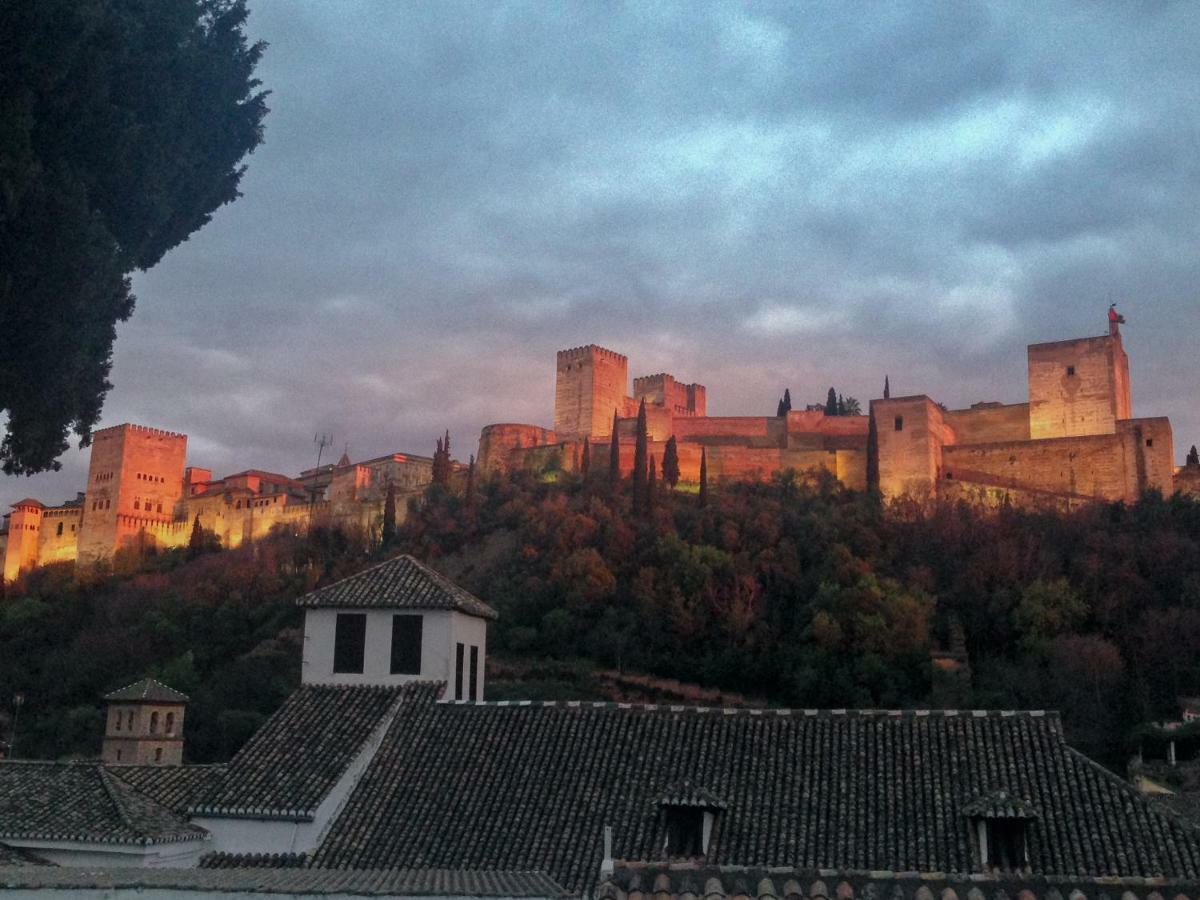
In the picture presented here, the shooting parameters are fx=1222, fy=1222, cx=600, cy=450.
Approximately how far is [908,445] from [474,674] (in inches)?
1737

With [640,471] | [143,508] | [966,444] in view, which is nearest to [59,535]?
[143,508]

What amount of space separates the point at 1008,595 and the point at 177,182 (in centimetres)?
Answer: 3726

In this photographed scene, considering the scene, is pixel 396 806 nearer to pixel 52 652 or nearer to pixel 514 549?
pixel 514 549

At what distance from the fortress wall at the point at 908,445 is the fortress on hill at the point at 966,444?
5cm

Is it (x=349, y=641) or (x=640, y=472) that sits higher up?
(x=640, y=472)

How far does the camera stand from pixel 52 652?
56.8m

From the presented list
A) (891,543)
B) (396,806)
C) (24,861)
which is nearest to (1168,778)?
(891,543)

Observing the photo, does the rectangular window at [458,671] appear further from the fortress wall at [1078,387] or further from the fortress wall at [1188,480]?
the fortress wall at [1078,387]

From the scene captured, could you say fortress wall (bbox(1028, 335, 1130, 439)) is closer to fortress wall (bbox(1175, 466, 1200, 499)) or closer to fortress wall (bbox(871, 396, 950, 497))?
fortress wall (bbox(1175, 466, 1200, 499))

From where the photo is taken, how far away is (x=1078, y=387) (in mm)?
60500

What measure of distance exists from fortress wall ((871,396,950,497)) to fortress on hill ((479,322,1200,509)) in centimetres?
5

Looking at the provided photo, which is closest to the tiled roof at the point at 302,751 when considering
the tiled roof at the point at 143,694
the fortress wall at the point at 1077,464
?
the tiled roof at the point at 143,694

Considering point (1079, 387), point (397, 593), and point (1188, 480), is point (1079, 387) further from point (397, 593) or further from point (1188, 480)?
point (397, 593)

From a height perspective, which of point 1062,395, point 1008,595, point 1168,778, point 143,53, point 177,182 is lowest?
point 1168,778
